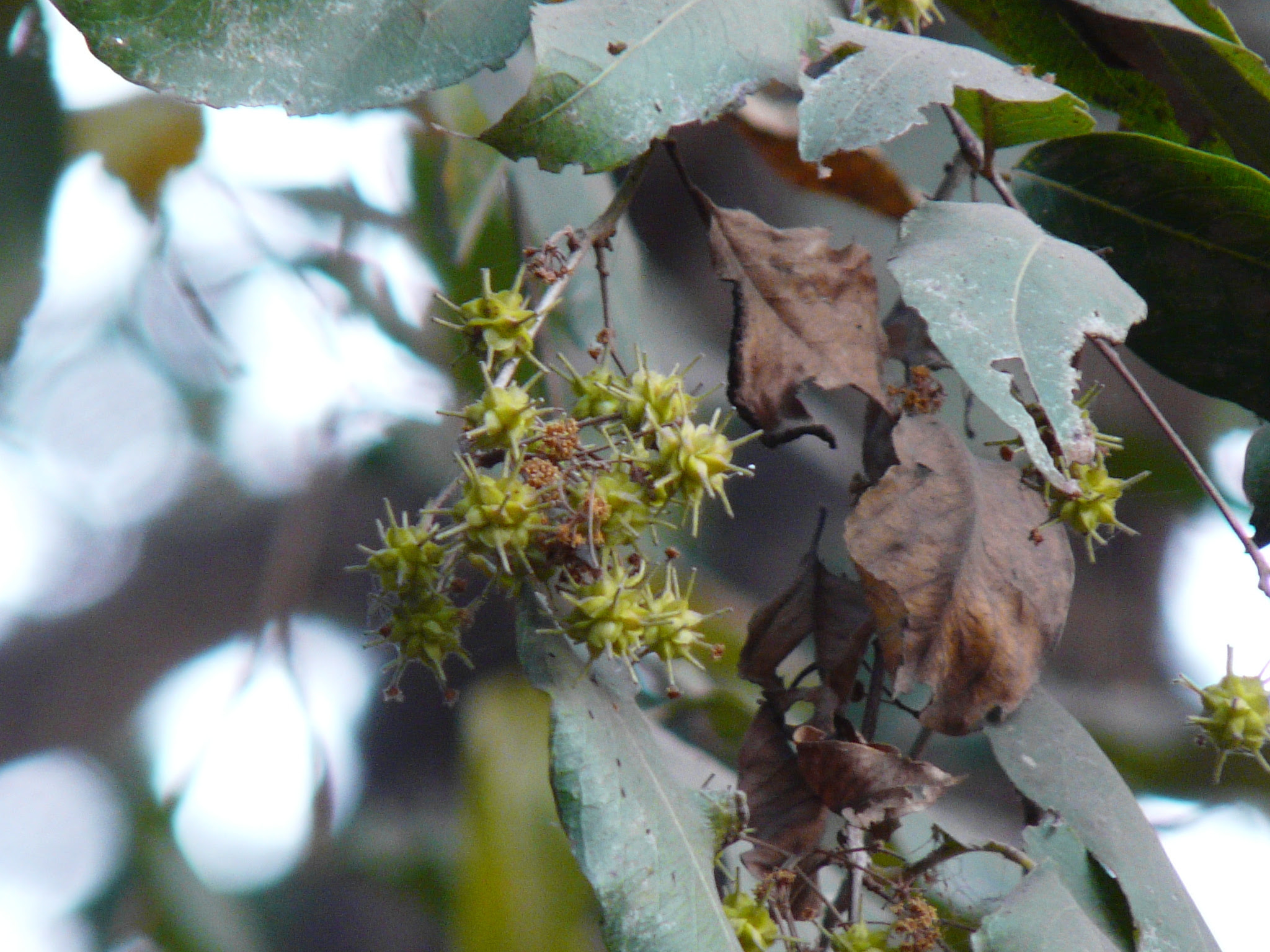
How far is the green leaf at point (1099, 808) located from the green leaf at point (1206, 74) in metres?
0.48

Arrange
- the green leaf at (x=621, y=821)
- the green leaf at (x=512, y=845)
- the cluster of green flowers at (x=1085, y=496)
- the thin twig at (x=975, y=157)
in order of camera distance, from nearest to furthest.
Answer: the green leaf at (x=621, y=821)
the cluster of green flowers at (x=1085, y=496)
the thin twig at (x=975, y=157)
the green leaf at (x=512, y=845)

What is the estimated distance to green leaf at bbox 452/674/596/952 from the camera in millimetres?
920

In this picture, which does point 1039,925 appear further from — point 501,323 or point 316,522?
point 316,522

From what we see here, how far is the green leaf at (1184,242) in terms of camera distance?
26.2 inches

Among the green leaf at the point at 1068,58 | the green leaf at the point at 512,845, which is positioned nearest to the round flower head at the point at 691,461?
the green leaf at the point at 512,845

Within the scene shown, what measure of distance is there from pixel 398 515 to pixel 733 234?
0.62 m

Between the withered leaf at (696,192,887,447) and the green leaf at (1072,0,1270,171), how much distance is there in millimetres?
282

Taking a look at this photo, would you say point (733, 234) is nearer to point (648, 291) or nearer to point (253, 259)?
point (648, 291)

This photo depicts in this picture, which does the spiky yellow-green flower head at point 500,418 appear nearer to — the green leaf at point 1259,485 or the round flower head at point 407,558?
the round flower head at point 407,558

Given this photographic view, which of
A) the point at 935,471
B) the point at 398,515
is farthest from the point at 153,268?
the point at 935,471

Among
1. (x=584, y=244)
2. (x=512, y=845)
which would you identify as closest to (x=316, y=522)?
(x=512, y=845)

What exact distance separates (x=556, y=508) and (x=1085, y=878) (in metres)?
0.41

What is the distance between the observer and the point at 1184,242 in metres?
0.70

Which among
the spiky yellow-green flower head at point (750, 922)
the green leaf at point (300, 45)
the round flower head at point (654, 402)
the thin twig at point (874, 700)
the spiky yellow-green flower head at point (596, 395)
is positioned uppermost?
the green leaf at point (300, 45)
